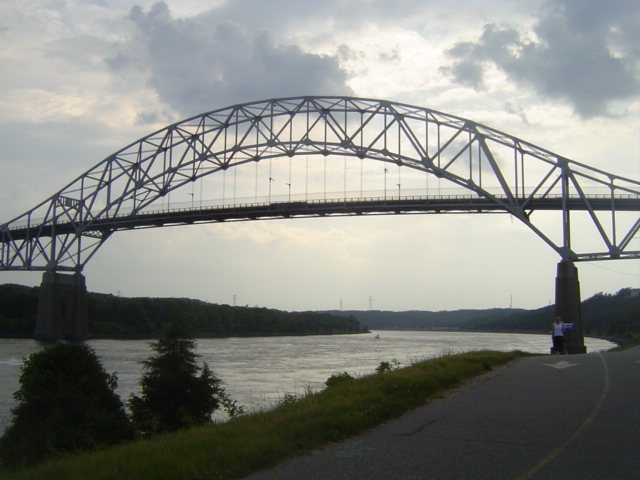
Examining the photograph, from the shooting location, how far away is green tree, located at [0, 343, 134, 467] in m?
15.3

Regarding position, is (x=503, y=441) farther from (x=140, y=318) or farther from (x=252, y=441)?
(x=140, y=318)

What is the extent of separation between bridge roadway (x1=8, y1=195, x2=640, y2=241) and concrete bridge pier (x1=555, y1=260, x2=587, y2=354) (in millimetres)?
5237

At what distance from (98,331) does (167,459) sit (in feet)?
262

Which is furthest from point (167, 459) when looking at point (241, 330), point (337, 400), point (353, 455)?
point (241, 330)

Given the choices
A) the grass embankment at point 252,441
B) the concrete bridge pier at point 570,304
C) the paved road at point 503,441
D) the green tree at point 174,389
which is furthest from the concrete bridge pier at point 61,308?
the paved road at point 503,441

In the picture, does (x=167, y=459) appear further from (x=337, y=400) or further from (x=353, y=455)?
(x=337, y=400)

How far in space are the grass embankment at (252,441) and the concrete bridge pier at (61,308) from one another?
196ft

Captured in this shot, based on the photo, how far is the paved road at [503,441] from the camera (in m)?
7.91

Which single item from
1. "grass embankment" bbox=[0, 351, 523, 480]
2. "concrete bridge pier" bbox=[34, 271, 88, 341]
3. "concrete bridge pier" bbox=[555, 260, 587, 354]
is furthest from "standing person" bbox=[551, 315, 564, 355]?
"concrete bridge pier" bbox=[34, 271, 88, 341]

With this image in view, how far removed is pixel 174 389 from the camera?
18.9m

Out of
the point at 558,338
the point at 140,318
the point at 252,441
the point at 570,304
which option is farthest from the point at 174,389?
the point at 140,318

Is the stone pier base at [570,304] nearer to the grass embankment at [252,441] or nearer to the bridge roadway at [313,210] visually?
the bridge roadway at [313,210]

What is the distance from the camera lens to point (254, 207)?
63.4 meters

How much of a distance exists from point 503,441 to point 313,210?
170 feet
